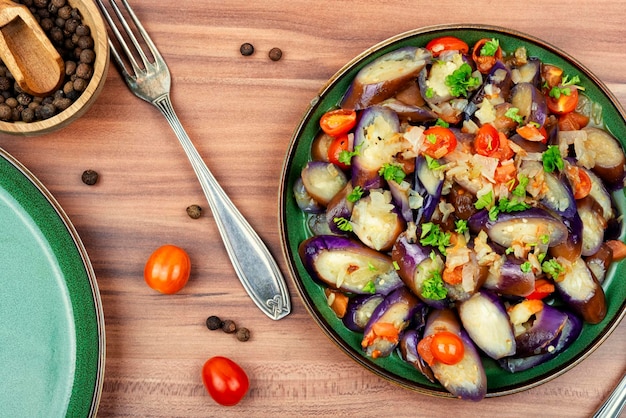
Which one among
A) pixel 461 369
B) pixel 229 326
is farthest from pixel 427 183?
pixel 229 326

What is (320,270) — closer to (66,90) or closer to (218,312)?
(218,312)

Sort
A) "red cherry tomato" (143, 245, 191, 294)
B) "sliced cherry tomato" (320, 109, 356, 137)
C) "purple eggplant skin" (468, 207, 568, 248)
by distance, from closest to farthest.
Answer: "purple eggplant skin" (468, 207, 568, 248) < "sliced cherry tomato" (320, 109, 356, 137) < "red cherry tomato" (143, 245, 191, 294)

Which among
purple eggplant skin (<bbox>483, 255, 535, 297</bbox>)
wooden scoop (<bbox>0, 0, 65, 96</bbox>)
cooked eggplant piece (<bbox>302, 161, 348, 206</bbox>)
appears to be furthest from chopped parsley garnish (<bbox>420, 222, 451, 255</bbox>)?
wooden scoop (<bbox>0, 0, 65, 96</bbox>)

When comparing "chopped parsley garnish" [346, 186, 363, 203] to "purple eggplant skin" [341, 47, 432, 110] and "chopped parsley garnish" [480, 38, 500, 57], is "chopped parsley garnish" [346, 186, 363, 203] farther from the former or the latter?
"chopped parsley garnish" [480, 38, 500, 57]

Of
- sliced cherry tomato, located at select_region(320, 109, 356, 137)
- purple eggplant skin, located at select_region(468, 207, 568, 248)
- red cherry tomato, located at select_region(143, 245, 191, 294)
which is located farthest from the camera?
red cherry tomato, located at select_region(143, 245, 191, 294)

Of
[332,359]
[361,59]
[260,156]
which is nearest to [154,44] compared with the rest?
[260,156]

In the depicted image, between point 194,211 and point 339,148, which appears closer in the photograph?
point 339,148

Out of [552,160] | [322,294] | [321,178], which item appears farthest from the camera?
[322,294]

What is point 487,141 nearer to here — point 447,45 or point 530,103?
point 530,103
